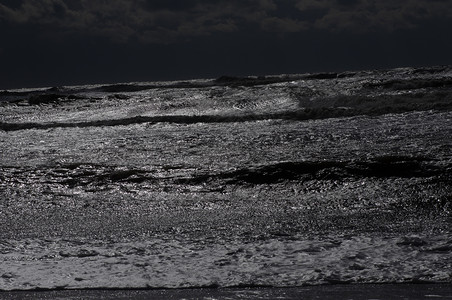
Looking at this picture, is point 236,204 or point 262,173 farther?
point 262,173

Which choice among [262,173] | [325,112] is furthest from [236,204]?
[325,112]

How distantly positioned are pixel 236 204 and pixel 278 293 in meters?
1.44

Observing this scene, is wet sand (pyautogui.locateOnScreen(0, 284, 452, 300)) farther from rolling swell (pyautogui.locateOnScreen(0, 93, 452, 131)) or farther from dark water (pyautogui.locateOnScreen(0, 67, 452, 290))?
rolling swell (pyautogui.locateOnScreen(0, 93, 452, 131))

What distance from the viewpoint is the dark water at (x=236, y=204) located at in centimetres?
218

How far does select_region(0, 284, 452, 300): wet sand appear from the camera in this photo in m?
1.84

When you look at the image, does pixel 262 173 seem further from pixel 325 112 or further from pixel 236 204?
pixel 325 112

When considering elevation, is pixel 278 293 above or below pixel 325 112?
below

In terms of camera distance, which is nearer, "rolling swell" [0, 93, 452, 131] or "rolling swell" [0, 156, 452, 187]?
"rolling swell" [0, 156, 452, 187]

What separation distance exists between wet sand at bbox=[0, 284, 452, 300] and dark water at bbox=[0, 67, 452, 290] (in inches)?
2.1

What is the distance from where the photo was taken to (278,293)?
1.92m

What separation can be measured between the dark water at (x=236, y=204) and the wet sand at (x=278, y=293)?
5 cm

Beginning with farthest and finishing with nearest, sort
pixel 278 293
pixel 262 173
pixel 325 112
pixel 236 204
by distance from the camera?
pixel 325 112, pixel 262 173, pixel 236 204, pixel 278 293

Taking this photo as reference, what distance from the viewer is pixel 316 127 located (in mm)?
6199

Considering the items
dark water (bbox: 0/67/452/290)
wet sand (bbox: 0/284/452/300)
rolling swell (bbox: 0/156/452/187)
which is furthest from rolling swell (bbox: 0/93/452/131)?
wet sand (bbox: 0/284/452/300)
